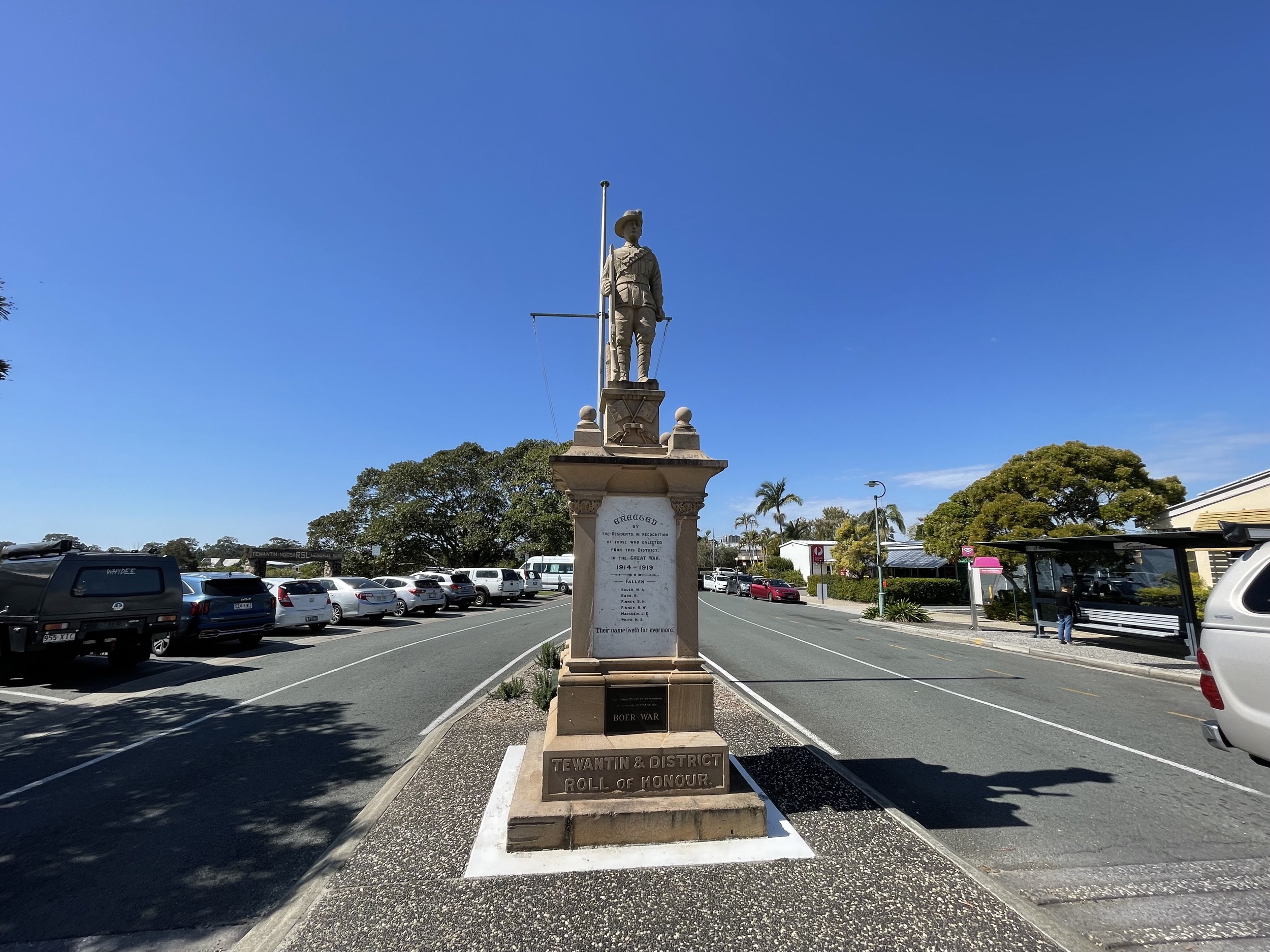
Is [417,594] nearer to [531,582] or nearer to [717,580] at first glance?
[531,582]

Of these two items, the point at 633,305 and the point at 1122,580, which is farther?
the point at 1122,580

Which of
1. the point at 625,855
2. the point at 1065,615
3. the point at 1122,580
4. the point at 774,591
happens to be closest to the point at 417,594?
the point at 625,855

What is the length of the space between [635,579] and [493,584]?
78.3 feet

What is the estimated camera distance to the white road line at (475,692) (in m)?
6.71

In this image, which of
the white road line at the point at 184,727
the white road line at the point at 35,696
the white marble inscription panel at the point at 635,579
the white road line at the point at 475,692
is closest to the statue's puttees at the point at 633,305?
the white marble inscription panel at the point at 635,579

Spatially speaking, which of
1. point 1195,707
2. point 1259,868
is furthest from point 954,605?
point 1259,868

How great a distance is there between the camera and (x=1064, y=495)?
74.2 feet

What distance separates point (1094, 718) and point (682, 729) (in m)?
6.42

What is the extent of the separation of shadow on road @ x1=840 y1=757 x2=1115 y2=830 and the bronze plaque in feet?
6.69

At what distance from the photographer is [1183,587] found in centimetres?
1145

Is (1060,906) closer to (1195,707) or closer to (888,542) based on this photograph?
(1195,707)

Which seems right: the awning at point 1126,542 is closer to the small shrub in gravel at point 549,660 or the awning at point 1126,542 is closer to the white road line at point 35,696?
the small shrub in gravel at point 549,660

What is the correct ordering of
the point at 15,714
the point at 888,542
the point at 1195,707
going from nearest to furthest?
1. the point at 15,714
2. the point at 1195,707
3. the point at 888,542

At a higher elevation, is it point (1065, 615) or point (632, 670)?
point (632, 670)
